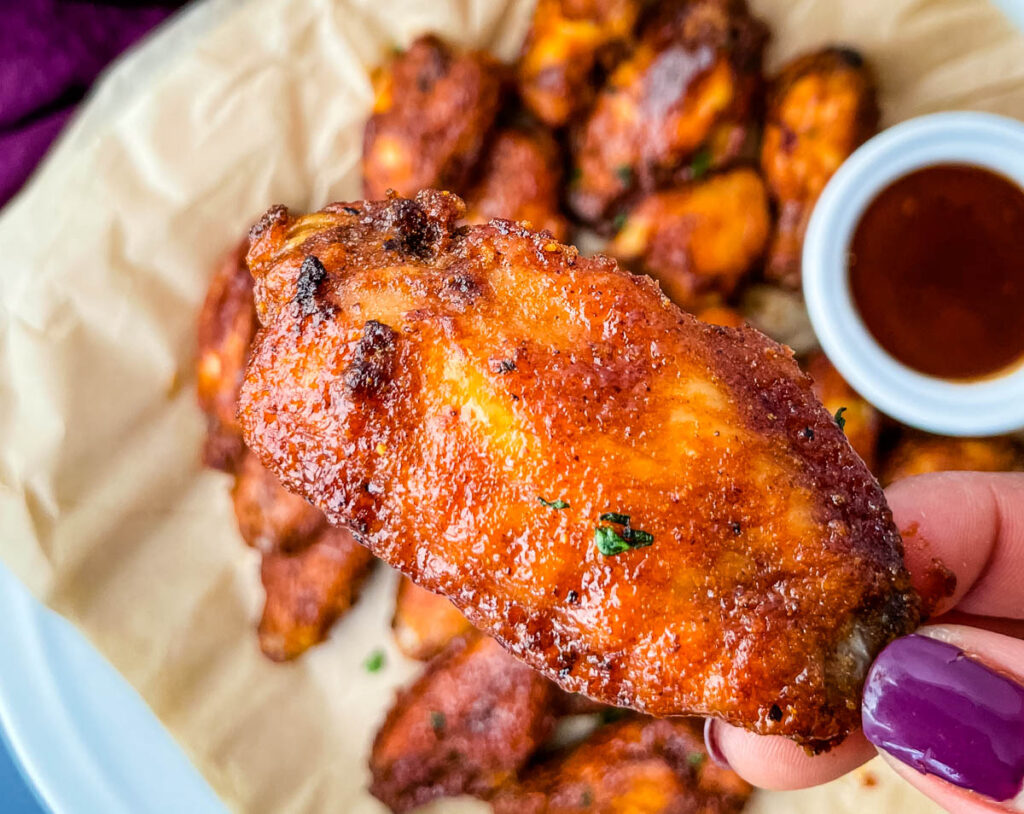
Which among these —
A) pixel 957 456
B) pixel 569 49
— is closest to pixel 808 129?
pixel 569 49

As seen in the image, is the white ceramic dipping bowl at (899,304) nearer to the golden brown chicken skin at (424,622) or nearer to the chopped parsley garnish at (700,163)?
the chopped parsley garnish at (700,163)

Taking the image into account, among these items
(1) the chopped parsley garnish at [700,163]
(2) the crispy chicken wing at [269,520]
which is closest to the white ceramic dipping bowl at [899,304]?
(1) the chopped parsley garnish at [700,163]

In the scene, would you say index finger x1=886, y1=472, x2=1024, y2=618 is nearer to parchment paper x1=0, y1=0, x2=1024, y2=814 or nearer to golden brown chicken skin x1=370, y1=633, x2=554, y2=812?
parchment paper x1=0, y1=0, x2=1024, y2=814

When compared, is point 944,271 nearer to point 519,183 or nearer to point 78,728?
point 519,183

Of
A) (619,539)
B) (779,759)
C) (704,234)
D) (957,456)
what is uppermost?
(619,539)

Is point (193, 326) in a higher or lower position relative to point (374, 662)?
higher

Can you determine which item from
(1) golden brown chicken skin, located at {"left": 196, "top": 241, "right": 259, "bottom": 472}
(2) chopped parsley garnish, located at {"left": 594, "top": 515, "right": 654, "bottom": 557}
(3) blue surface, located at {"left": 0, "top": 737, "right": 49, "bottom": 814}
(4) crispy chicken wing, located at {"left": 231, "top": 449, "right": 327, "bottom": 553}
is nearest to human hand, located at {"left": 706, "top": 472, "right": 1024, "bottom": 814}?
(2) chopped parsley garnish, located at {"left": 594, "top": 515, "right": 654, "bottom": 557}

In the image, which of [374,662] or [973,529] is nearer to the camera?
[973,529]
